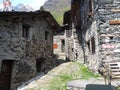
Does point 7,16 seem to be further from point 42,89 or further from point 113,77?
point 113,77

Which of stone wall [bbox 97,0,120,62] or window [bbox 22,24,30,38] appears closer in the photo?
stone wall [bbox 97,0,120,62]

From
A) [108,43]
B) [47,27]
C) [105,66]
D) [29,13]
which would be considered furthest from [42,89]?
[47,27]

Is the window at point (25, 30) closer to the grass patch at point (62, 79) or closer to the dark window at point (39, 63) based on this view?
the dark window at point (39, 63)

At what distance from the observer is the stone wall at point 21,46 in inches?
512

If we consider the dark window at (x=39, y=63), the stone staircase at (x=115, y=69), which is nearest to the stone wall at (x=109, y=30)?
the stone staircase at (x=115, y=69)

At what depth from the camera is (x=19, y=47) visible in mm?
13406

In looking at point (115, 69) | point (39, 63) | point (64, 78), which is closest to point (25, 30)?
point (39, 63)

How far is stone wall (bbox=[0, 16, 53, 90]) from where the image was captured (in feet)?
42.6

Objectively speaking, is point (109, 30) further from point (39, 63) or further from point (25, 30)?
point (39, 63)

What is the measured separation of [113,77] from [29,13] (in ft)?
24.4

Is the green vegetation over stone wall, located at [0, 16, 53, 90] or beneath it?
beneath

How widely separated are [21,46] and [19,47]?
6.1 inches

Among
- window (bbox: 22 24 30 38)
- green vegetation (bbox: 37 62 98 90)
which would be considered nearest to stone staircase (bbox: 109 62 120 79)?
green vegetation (bbox: 37 62 98 90)

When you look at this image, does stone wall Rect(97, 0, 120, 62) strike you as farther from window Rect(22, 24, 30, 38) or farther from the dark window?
the dark window
